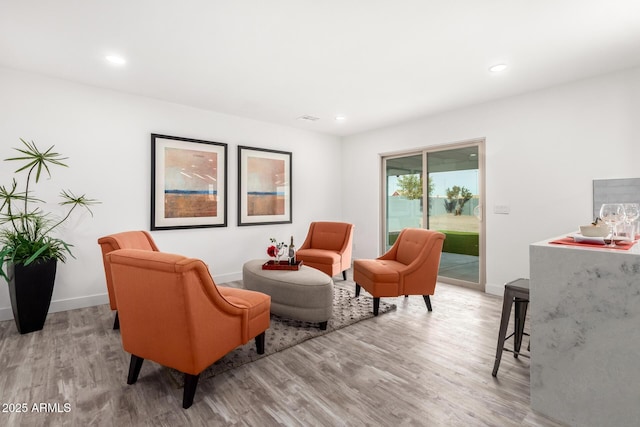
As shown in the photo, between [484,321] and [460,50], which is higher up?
[460,50]

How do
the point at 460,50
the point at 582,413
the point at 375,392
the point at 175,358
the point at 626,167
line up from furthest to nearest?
the point at 626,167, the point at 460,50, the point at 375,392, the point at 175,358, the point at 582,413

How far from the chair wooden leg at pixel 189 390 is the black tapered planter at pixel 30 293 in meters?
2.16

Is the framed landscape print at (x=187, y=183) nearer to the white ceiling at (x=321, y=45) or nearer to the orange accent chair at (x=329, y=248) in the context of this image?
the white ceiling at (x=321, y=45)

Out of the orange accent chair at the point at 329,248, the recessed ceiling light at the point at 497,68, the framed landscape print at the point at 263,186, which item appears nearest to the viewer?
the recessed ceiling light at the point at 497,68

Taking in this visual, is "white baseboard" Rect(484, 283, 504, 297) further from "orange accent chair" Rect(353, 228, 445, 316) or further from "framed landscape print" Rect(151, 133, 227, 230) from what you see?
"framed landscape print" Rect(151, 133, 227, 230)

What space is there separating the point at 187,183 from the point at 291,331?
8.69 ft

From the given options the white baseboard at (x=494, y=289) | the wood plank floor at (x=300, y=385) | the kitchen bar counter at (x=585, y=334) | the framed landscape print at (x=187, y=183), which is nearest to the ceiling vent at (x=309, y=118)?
the framed landscape print at (x=187, y=183)

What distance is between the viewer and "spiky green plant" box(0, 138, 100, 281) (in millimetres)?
2908

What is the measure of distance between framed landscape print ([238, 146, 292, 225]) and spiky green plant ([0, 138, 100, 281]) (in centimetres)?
198

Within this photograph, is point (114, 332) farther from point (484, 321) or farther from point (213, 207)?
point (484, 321)

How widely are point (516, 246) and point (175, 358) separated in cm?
405

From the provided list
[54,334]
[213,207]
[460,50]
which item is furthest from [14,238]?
[460,50]

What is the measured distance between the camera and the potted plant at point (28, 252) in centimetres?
286

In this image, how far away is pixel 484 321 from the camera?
127 inches
